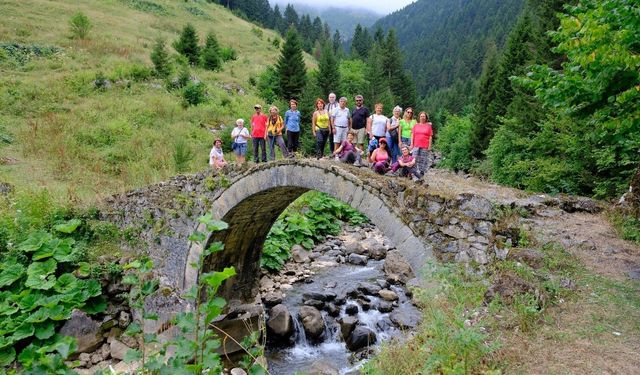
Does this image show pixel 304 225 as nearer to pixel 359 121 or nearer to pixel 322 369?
pixel 359 121

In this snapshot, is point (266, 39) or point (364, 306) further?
point (266, 39)

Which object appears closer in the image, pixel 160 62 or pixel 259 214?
pixel 259 214

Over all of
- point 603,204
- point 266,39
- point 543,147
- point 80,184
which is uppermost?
point 266,39

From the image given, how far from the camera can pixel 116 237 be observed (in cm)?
1010

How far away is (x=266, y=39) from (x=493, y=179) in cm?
3568

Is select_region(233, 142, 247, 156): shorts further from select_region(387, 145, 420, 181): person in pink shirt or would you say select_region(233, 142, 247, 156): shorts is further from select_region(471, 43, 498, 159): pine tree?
select_region(471, 43, 498, 159): pine tree

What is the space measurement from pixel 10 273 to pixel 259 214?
16.8 ft

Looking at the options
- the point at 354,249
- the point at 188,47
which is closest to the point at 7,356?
the point at 354,249

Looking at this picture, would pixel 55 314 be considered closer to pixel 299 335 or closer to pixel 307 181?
pixel 299 335

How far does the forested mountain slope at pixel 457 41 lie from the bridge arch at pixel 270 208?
6633cm

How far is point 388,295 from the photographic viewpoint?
10.9m

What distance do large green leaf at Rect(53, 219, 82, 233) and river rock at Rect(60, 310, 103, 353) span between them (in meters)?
1.80

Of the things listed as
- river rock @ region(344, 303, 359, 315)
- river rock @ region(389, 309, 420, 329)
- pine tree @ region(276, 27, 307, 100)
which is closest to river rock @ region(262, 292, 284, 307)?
river rock @ region(344, 303, 359, 315)

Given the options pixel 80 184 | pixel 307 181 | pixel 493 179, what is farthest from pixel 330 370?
pixel 493 179
